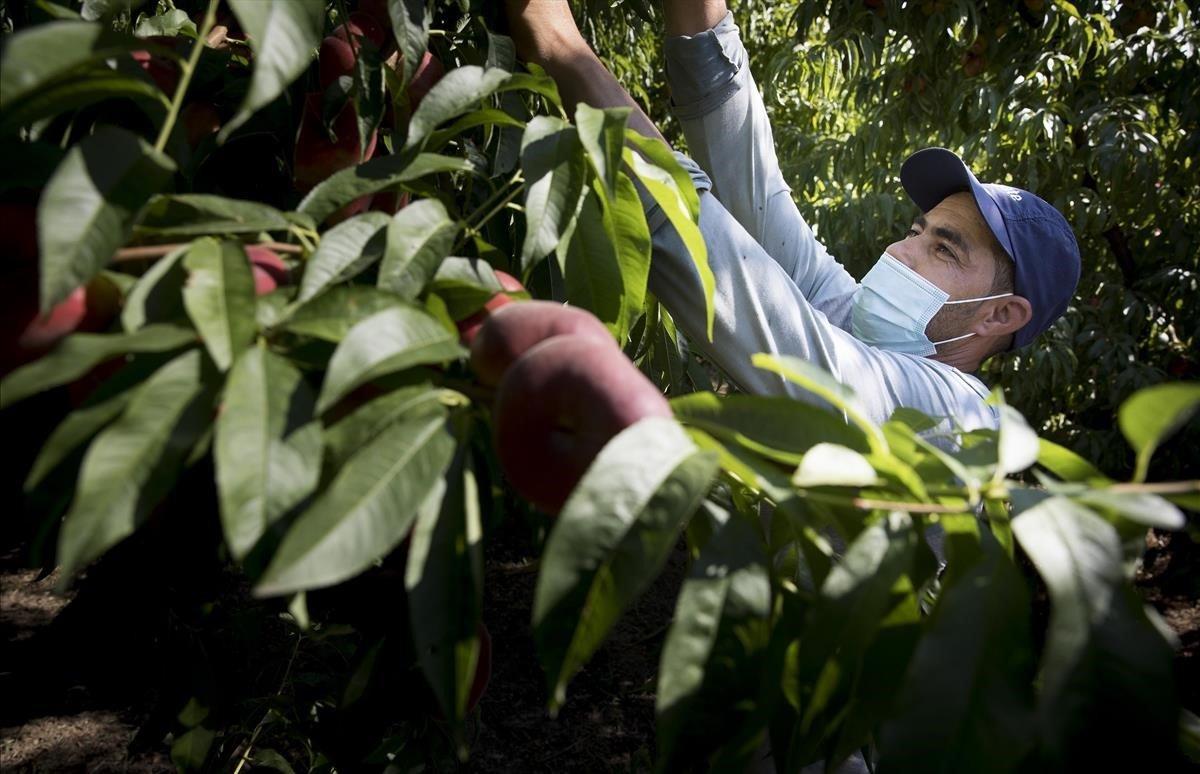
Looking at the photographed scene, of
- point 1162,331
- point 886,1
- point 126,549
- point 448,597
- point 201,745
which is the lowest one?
point 1162,331

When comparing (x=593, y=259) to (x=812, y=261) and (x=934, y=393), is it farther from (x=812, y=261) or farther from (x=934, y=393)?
(x=812, y=261)

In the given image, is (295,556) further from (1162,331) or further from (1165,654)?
(1162,331)

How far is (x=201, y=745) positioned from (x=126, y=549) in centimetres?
31

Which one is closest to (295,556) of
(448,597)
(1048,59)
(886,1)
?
(448,597)

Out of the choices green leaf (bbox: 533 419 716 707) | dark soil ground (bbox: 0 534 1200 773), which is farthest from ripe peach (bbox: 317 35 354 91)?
dark soil ground (bbox: 0 534 1200 773)

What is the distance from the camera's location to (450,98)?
61 centimetres

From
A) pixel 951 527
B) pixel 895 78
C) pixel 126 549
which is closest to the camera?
Answer: pixel 951 527

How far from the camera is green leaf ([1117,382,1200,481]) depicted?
419 mm

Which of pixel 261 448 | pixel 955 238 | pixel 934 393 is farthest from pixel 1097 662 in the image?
pixel 955 238

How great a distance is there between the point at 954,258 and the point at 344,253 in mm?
1288

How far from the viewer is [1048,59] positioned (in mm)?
2633

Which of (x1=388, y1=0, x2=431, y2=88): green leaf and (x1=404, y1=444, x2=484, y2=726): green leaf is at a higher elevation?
(x1=388, y1=0, x2=431, y2=88): green leaf

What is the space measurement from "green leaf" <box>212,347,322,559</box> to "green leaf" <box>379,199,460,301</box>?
0.10 meters

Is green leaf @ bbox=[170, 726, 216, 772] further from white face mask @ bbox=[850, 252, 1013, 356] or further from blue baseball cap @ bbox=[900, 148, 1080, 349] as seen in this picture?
blue baseball cap @ bbox=[900, 148, 1080, 349]
